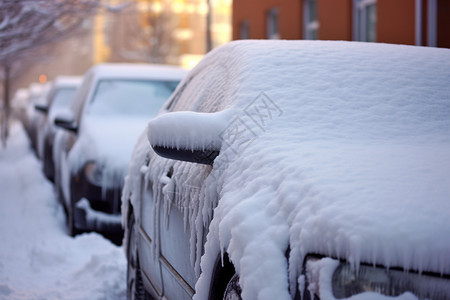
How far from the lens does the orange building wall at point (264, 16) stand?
15695mm

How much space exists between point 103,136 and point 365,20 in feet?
23.0

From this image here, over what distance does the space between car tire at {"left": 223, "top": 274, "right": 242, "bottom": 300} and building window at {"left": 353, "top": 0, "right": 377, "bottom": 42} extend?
10041mm

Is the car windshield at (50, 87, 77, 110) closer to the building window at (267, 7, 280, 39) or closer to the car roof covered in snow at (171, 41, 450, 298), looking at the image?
the building window at (267, 7, 280, 39)

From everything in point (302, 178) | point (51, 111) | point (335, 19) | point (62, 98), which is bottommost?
point (51, 111)

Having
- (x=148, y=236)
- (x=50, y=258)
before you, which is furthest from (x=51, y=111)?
(x=148, y=236)

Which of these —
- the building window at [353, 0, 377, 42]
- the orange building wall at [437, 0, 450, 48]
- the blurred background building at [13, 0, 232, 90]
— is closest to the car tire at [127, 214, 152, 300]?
the orange building wall at [437, 0, 450, 48]

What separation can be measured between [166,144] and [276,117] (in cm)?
45

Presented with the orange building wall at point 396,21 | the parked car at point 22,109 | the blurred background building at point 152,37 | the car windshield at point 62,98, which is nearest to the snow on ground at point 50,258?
the car windshield at point 62,98

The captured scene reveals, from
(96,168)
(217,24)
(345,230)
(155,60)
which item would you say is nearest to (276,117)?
(345,230)

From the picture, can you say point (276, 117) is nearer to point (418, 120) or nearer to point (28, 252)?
point (418, 120)

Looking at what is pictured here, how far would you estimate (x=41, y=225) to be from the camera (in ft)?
25.3

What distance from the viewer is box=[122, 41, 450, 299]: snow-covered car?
1.93m

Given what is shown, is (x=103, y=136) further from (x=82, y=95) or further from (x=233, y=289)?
(x=233, y=289)

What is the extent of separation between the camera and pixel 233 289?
2.31 m
